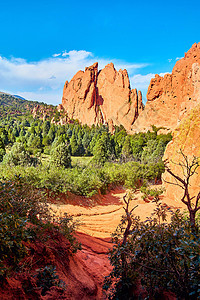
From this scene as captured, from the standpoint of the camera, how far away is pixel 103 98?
85.5m

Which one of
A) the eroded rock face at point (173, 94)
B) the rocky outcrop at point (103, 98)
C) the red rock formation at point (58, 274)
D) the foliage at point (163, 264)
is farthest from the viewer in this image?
the rocky outcrop at point (103, 98)

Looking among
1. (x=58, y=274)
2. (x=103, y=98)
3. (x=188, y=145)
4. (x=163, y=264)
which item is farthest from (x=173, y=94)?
(x=163, y=264)

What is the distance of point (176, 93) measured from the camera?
60312mm

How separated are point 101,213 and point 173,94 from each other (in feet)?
187

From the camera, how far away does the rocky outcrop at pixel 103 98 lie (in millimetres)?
77500

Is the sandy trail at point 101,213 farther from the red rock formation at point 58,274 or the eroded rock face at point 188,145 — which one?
the red rock formation at point 58,274

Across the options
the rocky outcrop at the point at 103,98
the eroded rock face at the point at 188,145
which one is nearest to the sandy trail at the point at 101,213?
the eroded rock face at the point at 188,145

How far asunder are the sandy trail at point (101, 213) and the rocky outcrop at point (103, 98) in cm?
6057

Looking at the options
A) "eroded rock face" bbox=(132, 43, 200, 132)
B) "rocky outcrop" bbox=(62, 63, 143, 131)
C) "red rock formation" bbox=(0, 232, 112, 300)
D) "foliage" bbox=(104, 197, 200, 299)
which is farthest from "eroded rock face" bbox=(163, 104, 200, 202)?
"rocky outcrop" bbox=(62, 63, 143, 131)

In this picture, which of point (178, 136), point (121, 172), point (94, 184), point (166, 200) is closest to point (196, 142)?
point (178, 136)

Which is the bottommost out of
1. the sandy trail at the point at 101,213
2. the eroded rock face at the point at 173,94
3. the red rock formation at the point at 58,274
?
the sandy trail at the point at 101,213

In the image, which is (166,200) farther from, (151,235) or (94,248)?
(151,235)

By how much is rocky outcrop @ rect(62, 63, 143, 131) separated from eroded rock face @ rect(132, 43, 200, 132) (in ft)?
36.1

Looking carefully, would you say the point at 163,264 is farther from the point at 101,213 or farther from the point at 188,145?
the point at 188,145
